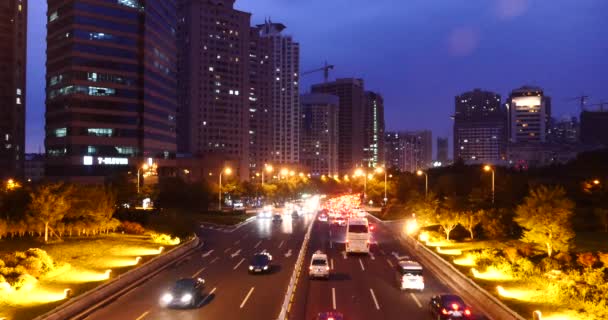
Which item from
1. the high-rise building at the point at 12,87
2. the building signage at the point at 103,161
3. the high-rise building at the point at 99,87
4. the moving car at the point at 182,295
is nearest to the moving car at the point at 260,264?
the moving car at the point at 182,295

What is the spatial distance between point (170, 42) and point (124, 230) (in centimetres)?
8444

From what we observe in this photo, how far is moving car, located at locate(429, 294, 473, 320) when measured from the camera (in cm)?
2695

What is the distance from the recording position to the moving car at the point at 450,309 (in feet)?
88.4

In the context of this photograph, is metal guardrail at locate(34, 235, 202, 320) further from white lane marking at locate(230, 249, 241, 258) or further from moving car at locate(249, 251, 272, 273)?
moving car at locate(249, 251, 272, 273)

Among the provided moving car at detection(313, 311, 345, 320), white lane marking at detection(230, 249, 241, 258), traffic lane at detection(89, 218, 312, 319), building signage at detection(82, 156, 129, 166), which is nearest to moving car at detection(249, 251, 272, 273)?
traffic lane at detection(89, 218, 312, 319)

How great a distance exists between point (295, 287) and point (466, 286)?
1036 cm

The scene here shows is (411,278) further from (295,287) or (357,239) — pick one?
(357,239)

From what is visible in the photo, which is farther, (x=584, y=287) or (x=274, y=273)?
(x=274, y=273)

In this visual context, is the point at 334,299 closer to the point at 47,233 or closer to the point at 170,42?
the point at 47,233

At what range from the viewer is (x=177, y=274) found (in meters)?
42.4

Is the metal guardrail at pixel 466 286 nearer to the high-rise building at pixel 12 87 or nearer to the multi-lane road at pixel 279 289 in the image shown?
the multi-lane road at pixel 279 289

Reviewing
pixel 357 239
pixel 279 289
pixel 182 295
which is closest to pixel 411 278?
pixel 279 289

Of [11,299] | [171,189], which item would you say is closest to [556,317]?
[11,299]

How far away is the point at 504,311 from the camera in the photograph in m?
29.2
